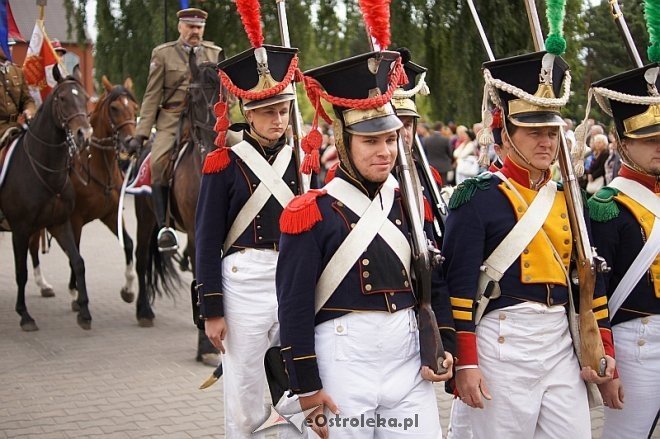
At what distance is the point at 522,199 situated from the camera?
3787mm

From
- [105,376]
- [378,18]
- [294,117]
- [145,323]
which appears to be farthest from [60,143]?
[378,18]

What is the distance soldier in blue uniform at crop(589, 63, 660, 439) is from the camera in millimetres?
4168

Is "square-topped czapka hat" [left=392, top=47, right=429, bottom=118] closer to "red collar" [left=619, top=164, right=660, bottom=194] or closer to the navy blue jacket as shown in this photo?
"red collar" [left=619, top=164, right=660, bottom=194]

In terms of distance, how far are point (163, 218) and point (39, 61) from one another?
306cm

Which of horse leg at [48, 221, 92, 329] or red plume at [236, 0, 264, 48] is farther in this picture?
horse leg at [48, 221, 92, 329]

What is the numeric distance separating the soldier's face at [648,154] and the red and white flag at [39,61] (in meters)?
7.56

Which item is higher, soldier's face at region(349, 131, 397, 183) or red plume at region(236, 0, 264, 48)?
red plume at region(236, 0, 264, 48)

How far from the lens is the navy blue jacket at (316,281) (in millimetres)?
3436

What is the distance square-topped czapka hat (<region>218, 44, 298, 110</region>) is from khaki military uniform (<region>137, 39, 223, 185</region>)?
398 cm

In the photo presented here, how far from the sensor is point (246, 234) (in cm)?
484

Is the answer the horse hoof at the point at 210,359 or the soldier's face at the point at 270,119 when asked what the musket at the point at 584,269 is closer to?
the soldier's face at the point at 270,119

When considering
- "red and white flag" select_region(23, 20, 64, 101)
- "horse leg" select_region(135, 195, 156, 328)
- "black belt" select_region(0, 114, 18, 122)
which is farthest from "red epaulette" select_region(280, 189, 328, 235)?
"black belt" select_region(0, 114, 18, 122)

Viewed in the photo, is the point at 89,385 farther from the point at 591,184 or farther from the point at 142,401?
the point at 591,184

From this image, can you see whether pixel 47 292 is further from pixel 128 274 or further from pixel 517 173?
pixel 517 173
